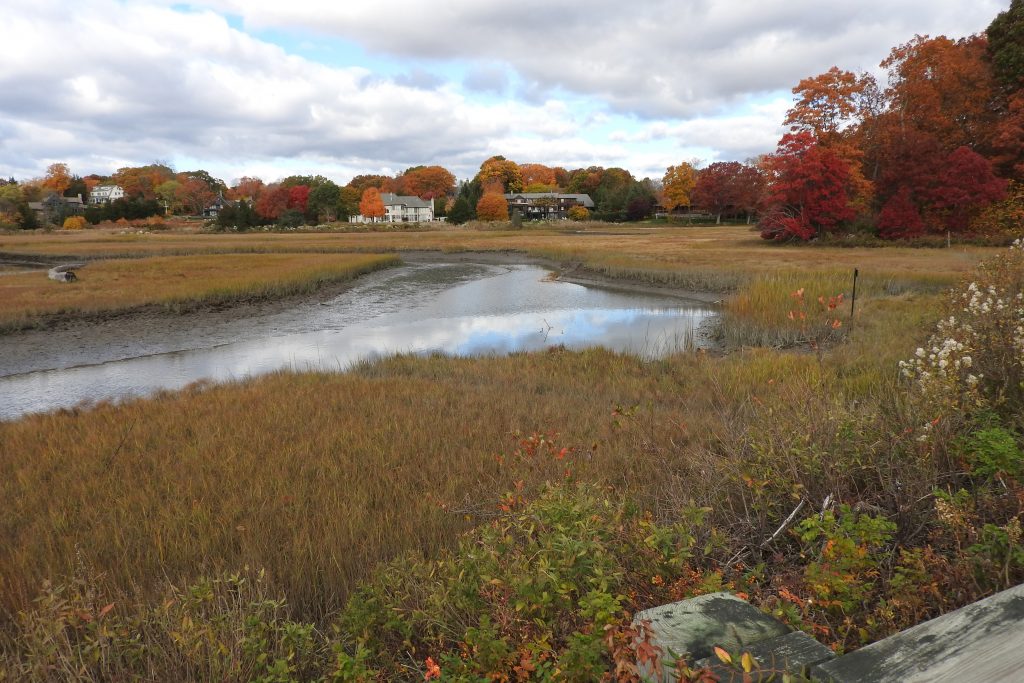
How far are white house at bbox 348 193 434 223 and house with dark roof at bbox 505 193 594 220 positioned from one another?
57.2ft

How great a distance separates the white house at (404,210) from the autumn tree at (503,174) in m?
23.3

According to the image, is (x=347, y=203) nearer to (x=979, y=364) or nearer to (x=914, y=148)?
(x=914, y=148)

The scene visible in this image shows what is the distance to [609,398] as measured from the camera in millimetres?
9789

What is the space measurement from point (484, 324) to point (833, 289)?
11998 mm

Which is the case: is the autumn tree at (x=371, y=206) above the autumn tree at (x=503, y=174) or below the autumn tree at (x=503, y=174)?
below

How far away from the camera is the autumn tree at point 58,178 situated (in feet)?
477

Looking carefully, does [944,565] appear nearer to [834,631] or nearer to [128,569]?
[834,631]

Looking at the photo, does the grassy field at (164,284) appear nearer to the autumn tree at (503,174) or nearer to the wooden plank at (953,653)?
the wooden plank at (953,653)

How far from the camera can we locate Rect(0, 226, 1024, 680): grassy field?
286 centimetres

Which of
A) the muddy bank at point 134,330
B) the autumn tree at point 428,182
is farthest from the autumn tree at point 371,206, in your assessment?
the muddy bank at point 134,330

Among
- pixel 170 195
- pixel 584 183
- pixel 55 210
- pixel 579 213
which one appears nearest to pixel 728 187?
pixel 579 213

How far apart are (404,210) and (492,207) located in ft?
96.6

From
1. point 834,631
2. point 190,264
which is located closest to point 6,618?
point 834,631

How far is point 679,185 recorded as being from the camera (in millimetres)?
97188
